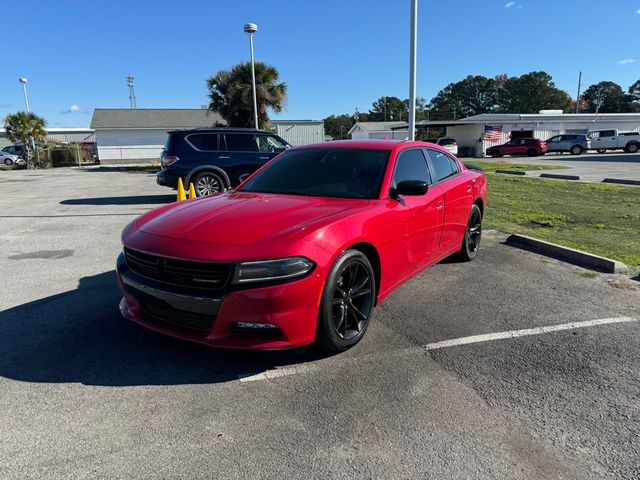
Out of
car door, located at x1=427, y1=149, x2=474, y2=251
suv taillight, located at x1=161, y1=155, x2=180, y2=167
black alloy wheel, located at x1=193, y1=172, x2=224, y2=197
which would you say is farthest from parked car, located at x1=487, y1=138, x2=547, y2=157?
car door, located at x1=427, y1=149, x2=474, y2=251

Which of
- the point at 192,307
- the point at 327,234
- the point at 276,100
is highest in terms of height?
the point at 276,100

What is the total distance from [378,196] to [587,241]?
14.8ft

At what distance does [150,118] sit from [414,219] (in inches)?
1668

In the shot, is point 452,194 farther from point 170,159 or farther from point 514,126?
point 514,126

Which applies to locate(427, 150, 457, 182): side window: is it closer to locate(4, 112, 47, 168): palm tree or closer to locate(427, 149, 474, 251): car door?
locate(427, 149, 474, 251): car door

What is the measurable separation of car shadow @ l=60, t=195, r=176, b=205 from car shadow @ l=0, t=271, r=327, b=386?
27.1 ft

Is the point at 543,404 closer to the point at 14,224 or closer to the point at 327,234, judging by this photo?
Result: the point at 327,234

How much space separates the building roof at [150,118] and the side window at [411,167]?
118 feet

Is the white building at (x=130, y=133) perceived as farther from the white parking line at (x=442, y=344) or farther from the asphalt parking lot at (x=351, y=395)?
the white parking line at (x=442, y=344)

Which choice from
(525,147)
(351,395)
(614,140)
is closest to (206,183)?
(351,395)

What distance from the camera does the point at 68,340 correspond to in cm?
364

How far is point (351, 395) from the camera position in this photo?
2.91 metres

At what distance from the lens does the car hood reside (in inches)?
122

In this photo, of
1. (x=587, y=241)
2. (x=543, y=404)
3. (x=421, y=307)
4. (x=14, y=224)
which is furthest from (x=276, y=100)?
(x=543, y=404)
